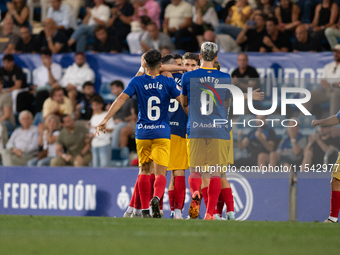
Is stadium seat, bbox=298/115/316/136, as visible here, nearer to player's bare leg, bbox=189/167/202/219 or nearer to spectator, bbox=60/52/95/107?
player's bare leg, bbox=189/167/202/219

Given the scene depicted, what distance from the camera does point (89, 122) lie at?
12.0 m

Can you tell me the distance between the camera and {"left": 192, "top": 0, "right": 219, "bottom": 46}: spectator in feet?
42.9

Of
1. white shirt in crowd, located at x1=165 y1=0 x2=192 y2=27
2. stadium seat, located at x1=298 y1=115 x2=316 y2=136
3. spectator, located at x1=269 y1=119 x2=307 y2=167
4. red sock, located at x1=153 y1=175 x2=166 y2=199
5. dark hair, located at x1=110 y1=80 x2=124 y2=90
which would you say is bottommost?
red sock, located at x1=153 y1=175 x2=166 y2=199

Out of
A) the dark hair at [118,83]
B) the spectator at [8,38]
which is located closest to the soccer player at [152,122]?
the dark hair at [118,83]

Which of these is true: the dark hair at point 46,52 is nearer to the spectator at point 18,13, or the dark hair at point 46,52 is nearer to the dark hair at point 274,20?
the spectator at point 18,13

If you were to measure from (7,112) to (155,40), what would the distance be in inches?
145

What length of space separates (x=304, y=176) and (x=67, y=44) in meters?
6.91

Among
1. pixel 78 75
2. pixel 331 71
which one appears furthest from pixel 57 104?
pixel 331 71

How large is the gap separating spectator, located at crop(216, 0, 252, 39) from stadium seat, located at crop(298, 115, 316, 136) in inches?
148

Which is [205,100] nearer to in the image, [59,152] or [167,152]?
[167,152]

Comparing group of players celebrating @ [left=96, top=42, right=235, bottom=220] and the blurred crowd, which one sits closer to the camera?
group of players celebrating @ [left=96, top=42, right=235, bottom=220]

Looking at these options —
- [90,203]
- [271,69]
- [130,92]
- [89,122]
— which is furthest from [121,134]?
[130,92]

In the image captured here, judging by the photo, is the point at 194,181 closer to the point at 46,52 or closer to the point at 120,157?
the point at 120,157

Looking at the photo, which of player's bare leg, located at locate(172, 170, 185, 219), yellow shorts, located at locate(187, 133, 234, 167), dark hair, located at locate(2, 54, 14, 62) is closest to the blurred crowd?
dark hair, located at locate(2, 54, 14, 62)
